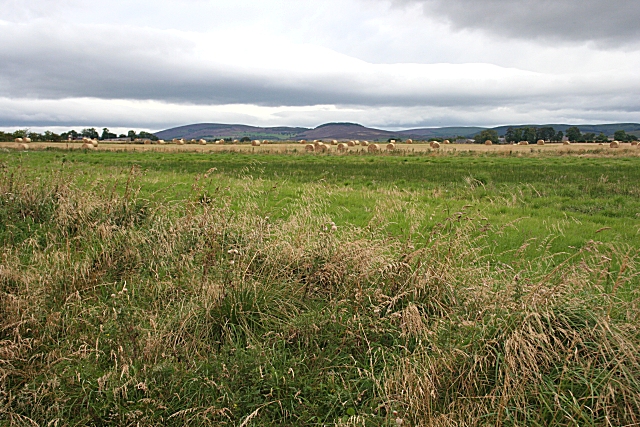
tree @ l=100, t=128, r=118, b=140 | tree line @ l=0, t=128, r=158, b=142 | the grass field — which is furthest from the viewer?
tree @ l=100, t=128, r=118, b=140

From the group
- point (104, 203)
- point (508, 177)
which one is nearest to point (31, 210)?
point (104, 203)

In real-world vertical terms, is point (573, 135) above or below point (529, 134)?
below

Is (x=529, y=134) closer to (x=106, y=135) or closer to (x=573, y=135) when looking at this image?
(x=573, y=135)

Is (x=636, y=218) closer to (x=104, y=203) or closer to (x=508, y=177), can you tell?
(x=508, y=177)

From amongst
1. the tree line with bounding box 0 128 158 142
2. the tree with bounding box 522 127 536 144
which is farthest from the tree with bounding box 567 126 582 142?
the tree line with bounding box 0 128 158 142

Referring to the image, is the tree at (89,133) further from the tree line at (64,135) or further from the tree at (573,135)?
the tree at (573,135)

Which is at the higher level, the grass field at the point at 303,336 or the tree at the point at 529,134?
the tree at the point at 529,134

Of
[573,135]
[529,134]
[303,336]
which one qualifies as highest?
[529,134]

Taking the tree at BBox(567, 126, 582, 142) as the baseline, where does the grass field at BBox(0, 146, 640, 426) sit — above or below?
below

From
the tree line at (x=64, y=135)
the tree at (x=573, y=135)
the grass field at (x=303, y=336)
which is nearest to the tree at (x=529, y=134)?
the tree at (x=573, y=135)

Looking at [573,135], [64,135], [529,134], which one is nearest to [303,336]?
[64,135]

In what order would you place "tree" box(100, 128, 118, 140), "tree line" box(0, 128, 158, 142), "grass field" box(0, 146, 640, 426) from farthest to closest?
"tree" box(100, 128, 118, 140)
"tree line" box(0, 128, 158, 142)
"grass field" box(0, 146, 640, 426)

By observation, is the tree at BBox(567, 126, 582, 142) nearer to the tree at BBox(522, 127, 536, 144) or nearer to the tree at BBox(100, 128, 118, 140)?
the tree at BBox(522, 127, 536, 144)

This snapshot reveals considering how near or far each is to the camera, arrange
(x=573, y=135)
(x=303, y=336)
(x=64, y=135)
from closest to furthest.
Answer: (x=303, y=336) → (x=64, y=135) → (x=573, y=135)
